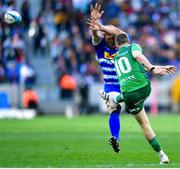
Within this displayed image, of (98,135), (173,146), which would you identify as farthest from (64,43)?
(173,146)

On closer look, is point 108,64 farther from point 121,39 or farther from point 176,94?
point 176,94

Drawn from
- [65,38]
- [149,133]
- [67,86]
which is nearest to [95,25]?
[149,133]

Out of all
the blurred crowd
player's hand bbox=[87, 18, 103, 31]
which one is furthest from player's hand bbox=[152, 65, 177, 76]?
the blurred crowd

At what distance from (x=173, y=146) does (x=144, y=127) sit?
359 centimetres

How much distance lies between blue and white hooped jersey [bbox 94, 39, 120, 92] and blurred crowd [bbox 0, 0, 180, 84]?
55.9 ft

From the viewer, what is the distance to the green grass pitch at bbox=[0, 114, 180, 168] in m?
13.1

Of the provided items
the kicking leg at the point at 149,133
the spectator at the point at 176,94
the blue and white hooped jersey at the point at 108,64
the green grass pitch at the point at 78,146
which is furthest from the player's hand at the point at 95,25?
the spectator at the point at 176,94

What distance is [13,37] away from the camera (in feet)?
110

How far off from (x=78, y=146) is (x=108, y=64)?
2.22m

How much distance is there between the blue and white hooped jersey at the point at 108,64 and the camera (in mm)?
15344

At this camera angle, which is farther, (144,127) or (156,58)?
(156,58)

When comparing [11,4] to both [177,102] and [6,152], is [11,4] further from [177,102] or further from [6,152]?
[6,152]

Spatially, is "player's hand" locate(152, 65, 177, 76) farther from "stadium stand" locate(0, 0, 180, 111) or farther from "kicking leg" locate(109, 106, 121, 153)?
"stadium stand" locate(0, 0, 180, 111)

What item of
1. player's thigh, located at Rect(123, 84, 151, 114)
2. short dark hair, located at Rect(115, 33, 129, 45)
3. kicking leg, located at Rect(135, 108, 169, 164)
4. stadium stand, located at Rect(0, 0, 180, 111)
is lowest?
kicking leg, located at Rect(135, 108, 169, 164)
